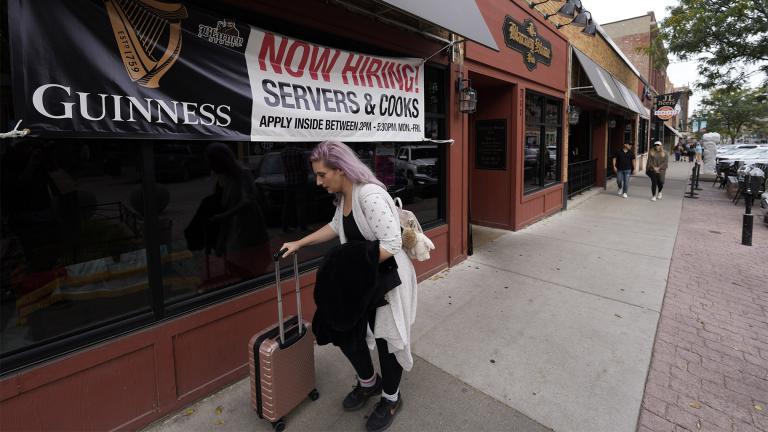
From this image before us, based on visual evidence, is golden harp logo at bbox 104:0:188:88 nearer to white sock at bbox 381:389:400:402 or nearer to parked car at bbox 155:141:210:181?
parked car at bbox 155:141:210:181

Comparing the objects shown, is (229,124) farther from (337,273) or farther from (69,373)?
(69,373)

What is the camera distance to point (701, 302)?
4578 mm

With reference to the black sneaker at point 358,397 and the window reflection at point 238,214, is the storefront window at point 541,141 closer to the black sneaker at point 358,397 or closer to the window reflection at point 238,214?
the window reflection at point 238,214

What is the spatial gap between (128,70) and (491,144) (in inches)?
261

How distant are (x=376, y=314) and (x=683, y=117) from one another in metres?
73.3

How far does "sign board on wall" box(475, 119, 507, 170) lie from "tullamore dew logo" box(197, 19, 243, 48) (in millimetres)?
5759

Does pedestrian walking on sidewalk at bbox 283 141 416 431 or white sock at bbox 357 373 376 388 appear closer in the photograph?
pedestrian walking on sidewalk at bbox 283 141 416 431

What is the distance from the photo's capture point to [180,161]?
2936 mm

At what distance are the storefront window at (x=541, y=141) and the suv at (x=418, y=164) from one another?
2965mm

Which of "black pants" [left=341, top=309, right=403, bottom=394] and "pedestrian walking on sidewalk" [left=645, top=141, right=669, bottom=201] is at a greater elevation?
"pedestrian walking on sidewalk" [left=645, top=141, right=669, bottom=201]

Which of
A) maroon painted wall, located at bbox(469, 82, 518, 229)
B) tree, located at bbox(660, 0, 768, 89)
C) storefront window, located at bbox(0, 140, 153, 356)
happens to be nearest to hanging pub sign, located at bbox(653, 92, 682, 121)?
tree, located at bbox(660, 0, 768, 89)

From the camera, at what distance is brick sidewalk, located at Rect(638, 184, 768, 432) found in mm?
2736

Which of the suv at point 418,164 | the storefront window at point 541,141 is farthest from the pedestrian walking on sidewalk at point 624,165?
the suv at point 418,164

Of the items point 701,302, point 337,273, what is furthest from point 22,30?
point 701,302
